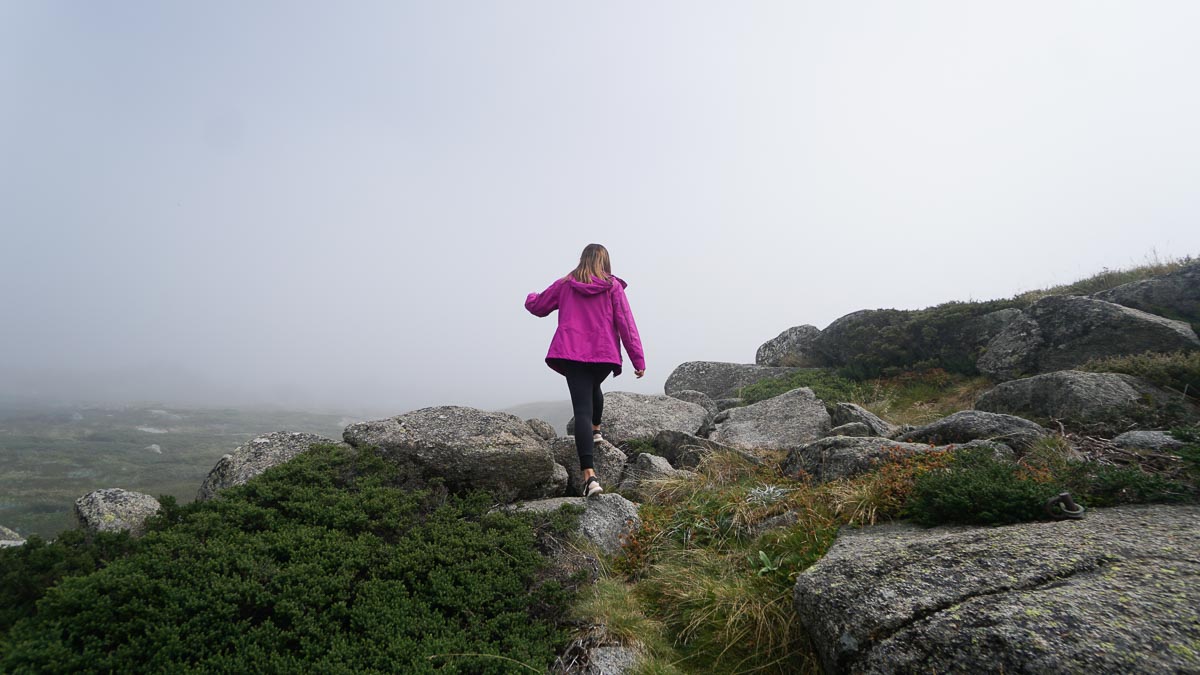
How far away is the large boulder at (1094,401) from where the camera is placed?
7.26 metres

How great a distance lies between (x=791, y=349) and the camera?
20.3 m

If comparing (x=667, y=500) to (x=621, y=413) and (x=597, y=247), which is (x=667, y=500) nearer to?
(x=597, y=247)

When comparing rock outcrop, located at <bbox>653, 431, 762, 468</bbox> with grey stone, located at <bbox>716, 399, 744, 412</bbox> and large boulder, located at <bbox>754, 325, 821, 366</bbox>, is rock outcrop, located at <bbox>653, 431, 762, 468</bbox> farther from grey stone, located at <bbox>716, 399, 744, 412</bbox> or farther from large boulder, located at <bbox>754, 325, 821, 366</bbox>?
large boulder, located at <bbox>754, 325, 821, 366</bbox>

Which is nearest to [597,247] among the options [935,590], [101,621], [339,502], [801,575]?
[339,502]

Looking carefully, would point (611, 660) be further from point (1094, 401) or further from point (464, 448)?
point (1094, 401)

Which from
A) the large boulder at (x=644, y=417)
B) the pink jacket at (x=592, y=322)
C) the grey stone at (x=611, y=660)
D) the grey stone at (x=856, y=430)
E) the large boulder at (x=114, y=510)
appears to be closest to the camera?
the grey stone at (x=611, y=660)

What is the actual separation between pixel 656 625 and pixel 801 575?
1396 mm

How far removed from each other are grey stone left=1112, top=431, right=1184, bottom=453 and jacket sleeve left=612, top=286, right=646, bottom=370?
18.5ft

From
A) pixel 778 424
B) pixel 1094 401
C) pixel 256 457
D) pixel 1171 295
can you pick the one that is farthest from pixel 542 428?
pixel 1171 295

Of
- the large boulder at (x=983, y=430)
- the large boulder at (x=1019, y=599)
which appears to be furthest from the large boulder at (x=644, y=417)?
the large boulder at (x=1019, y=599)

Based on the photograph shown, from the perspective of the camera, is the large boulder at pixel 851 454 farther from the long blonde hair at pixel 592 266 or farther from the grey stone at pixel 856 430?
the long blonde hair at pixel 592 266

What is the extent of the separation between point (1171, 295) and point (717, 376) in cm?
1203

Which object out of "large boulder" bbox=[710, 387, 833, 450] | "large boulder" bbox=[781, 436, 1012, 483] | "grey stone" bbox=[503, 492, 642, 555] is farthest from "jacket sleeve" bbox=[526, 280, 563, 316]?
"large boulder" bbox=[710, 387, 833, 450]

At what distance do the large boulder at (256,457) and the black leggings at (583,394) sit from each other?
10.9ft
